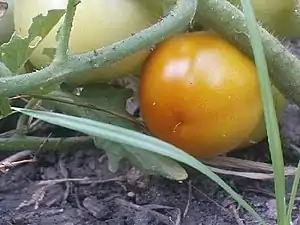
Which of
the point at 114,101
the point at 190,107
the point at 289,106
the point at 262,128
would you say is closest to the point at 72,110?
the point at 114,101

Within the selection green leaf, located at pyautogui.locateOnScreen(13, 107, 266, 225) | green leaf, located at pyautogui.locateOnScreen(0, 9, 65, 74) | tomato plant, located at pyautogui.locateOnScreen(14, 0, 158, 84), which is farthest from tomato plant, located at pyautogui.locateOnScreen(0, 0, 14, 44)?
green leaf, located at pyautogui.locateOnScreen(13, 107, 266, 225)

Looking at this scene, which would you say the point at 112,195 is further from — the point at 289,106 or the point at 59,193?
the point at 289,106

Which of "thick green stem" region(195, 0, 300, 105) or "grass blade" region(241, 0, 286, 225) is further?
"thick green stem" region(195, 0, 300, 105)

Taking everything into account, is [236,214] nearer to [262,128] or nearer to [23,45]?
[262,128]

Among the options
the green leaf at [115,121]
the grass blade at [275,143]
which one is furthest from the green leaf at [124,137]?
the green leaf at [115,121]

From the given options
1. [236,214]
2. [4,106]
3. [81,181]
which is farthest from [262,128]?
[4,106]

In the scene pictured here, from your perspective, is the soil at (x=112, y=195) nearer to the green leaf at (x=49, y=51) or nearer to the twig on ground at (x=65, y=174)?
the twig on ground at (x=65, y=174)

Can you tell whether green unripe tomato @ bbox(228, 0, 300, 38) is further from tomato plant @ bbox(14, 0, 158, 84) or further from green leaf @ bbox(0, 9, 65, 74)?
green leaf @ bbox(0, 9, 65, 74)
